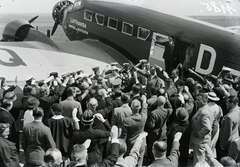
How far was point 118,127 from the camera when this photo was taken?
5992 millimetres

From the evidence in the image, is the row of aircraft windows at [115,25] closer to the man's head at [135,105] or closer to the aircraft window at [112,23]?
the aircraft window at [112,23]

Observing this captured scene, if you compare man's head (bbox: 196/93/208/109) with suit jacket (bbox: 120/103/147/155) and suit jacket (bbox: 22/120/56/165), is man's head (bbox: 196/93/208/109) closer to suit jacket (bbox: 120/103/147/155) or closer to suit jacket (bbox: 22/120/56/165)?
suit jacket (bbox: 120/103/147/155)

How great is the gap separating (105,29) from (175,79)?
16.4 ft

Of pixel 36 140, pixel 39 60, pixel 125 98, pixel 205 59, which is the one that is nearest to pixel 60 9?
pixel 39 60

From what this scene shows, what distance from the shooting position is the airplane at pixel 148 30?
28.3ft

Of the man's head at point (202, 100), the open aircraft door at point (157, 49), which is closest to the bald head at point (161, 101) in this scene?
the man's head at point (202, 100)

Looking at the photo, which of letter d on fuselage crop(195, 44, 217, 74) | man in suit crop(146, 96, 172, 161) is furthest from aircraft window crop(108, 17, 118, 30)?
man in suit crop(146, 96, 172, 161)

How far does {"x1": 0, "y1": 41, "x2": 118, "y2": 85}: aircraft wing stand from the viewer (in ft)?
32.4

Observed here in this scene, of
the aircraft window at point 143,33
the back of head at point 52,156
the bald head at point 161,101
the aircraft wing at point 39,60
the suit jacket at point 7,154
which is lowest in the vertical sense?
the aircraft wing at point 39,60

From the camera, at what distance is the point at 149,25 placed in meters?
10.5

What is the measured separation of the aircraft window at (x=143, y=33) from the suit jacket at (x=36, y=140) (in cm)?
640

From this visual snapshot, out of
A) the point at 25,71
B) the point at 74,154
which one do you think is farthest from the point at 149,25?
the point at 74,154

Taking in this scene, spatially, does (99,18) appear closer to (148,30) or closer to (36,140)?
(148,30)

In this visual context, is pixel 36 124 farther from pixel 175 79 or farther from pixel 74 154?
pixel 175 79
